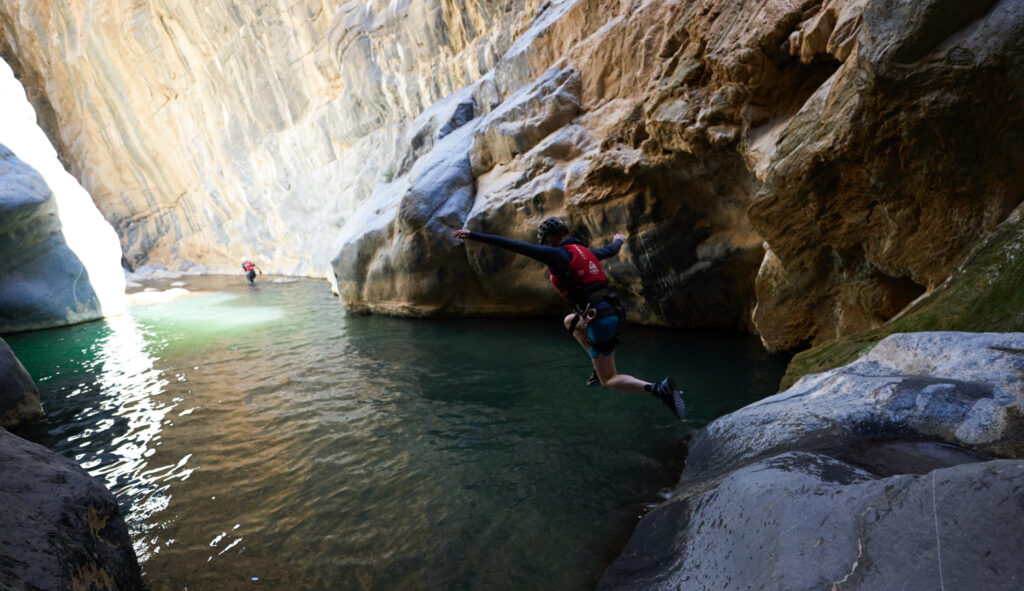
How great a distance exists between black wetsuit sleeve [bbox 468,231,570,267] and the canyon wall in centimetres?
330

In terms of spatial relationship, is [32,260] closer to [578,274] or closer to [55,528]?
[55,528]

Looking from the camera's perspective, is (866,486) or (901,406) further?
(901,406)

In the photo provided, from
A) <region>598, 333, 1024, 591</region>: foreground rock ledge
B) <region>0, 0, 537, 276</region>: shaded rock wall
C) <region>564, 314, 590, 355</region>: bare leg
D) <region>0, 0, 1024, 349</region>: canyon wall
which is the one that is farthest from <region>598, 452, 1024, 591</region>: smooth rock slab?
<region>0, 0, 537, 276</region>: shaded rock wall

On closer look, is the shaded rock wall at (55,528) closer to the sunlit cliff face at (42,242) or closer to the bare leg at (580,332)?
the bare leg at (580,332)

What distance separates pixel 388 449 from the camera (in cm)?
546

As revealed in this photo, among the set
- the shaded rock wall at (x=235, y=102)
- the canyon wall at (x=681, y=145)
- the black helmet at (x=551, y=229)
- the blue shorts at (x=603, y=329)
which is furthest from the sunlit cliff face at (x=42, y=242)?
the blue shorts at (x=603, y=329)

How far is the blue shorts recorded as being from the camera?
480 cm

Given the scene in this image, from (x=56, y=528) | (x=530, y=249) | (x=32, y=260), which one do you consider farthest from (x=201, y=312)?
(x=56, y=528)

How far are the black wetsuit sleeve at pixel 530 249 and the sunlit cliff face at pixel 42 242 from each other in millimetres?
16048

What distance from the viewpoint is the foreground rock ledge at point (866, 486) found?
1633 millimetres

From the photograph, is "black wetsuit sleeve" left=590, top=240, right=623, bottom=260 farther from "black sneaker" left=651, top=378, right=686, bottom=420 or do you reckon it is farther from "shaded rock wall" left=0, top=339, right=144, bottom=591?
"shaded rock wall" left=0, top=339, right=144, bottom=591

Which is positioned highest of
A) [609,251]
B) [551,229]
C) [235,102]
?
[235,102]

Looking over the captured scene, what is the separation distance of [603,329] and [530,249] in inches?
42.4

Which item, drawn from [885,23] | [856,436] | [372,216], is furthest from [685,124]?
[372,216]
